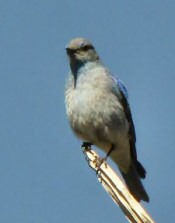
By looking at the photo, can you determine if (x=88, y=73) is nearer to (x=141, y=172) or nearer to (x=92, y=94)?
(x=92, y=94)

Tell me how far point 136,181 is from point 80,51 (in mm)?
1790

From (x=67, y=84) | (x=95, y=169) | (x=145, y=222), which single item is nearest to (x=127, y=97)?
(x=67, y=84)

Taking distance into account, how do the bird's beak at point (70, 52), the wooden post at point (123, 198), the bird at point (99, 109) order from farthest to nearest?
A: the bird's beak at point (70, 52) → the bird at point (99, 109) → the wooden post at point (123, 198)

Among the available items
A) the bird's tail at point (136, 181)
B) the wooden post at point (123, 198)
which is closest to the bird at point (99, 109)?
the bird's tail at point (136, 181)

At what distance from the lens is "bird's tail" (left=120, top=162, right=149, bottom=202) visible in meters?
7.71

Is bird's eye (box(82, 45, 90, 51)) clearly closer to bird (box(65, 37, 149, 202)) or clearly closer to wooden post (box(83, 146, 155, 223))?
bird (box(65, 37, 149, 202))

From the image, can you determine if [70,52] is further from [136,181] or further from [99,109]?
[136,181]

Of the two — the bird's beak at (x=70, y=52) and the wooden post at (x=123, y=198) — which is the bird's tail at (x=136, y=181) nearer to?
the bird's beak at (x=70, y=52)

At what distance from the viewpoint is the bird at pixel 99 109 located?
7711 mm

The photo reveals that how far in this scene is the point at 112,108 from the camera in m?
7.87

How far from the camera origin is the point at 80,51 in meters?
8.20

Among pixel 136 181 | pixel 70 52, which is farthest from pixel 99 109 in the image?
pixel 136 181

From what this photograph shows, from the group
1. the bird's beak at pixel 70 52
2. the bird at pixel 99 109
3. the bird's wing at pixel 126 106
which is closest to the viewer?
the bird at pixel 99 109

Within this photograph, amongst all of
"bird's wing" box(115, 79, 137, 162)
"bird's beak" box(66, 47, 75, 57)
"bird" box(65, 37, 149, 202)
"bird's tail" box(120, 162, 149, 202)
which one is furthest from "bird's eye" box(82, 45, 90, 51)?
"bird's tail" box(120, 162, 149, 202)
